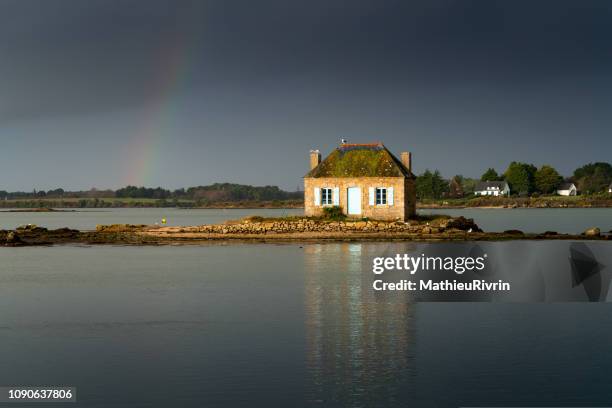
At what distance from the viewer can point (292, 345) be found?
17656 millimetres

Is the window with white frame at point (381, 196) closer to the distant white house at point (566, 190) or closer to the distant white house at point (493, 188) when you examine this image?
the distant white house at point (493, 188)

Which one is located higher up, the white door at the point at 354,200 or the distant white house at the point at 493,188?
the distant white house at the point at 493,188

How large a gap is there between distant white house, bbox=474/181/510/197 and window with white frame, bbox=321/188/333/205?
5358 inches

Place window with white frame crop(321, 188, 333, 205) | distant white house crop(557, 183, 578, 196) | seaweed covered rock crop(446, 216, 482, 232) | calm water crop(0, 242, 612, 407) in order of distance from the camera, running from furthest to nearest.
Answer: distant white house crop(557, 183, 578, 196), seaweed covered rock crop(446, 216, 482, 232), window with white frame crop(321, 188, 333, 205), calm water crop(0, 242, 612, 407)

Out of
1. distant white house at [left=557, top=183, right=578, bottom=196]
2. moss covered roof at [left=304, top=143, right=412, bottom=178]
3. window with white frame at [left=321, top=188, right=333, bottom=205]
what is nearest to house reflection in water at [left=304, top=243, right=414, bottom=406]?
moss covered roof at [left=304, top=143, right=412, bottom=178]

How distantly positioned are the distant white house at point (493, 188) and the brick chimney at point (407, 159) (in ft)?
431

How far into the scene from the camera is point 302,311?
74.7 feet

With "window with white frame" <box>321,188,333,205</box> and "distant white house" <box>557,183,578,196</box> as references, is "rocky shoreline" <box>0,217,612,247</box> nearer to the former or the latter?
"window with white frame" <box>321,188,333,205</box>

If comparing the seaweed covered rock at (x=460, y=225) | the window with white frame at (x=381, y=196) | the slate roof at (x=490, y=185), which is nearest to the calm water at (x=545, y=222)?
the seaweed covered rock at (x=460, y=225)

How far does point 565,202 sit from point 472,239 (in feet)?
434

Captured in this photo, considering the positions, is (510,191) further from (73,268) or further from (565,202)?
(73,268)

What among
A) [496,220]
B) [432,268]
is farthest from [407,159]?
[496,220]

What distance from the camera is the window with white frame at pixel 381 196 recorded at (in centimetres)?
5291

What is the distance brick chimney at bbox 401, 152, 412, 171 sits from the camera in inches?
2233
